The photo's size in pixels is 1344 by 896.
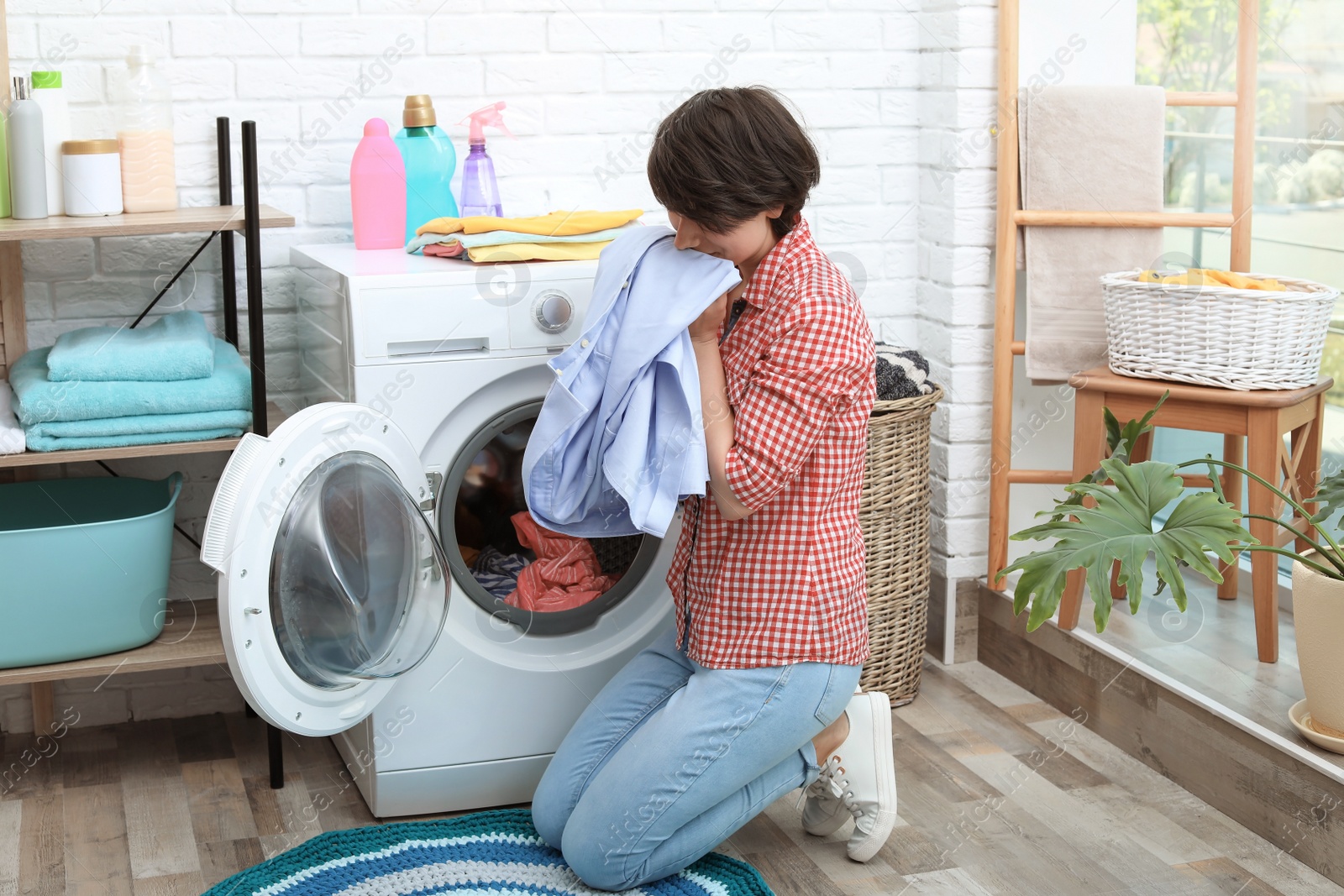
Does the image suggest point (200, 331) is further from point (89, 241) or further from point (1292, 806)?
point (1292, 806)

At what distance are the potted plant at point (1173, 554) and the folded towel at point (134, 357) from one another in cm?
127

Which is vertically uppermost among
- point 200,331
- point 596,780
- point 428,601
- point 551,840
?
point 200,331

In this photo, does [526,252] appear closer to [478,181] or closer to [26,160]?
[478,181]

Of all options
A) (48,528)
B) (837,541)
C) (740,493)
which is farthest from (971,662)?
(48,528)

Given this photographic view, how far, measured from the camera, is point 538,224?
2.02 meters

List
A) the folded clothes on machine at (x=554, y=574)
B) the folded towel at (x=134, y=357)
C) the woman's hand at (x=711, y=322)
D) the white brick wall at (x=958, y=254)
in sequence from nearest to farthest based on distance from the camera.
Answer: the woman's hand at (x=711, y=322) < the folded towel at (x=134, y=357) < the folded clothes on machine at (x=554, y=574) < the white brick wall at (x=958, y=254)

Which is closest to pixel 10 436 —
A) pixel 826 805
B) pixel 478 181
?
pixel 478 181

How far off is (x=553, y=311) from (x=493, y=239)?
154mm

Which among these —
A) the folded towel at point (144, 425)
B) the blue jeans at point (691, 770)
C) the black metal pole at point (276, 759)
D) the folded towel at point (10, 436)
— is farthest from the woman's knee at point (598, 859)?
the folded towel at point (10, 436)

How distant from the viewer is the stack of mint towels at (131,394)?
1929 millimetres

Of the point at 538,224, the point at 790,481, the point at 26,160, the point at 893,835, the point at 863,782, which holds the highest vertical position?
the point at 26,160

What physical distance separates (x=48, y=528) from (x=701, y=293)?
1.08 meters

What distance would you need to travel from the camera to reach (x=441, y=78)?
2.41 m

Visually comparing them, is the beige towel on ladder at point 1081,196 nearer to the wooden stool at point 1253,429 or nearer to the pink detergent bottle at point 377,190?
the wooden stool at point 1253,429
